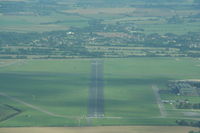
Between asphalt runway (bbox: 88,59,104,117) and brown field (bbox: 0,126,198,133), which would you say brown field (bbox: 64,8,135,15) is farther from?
brown field (bbox: 0,126,198,133)

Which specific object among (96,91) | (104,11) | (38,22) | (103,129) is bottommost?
(103,129)

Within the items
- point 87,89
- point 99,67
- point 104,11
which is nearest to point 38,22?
point 104,11

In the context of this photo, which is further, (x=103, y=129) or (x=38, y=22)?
(x=38, y=22)

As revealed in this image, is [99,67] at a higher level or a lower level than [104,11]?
lower

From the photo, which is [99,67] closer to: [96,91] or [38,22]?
[96,91]

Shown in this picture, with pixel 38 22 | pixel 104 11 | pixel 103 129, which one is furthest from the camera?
pixel 104 11

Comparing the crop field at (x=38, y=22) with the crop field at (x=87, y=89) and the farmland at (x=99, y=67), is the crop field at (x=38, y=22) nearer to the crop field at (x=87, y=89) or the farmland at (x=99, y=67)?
the farmland at (x=99, y=67)
